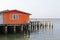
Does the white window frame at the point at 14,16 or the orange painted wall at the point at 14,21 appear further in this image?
the white window frame at the point at 14,16

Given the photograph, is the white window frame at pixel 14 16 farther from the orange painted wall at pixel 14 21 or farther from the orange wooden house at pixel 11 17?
the orange painted wall at pixel 14 21

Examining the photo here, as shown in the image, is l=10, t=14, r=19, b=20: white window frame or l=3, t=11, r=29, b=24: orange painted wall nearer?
l=3, t=11, r=29, b=24: orange painted wall

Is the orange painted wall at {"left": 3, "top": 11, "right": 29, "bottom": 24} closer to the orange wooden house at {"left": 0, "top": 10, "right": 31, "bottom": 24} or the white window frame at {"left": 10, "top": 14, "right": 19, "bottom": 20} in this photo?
the orange wooden house at {"left": 0, "top": 10, "right": 31, "bottom": 24}

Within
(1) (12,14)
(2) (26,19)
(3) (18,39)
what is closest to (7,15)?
(1) (12,14)

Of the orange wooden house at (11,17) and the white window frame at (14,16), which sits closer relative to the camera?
the orange wooden house at (11,17)

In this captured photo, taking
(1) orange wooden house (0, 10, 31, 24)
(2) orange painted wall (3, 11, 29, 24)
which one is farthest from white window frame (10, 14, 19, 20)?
(2) orange painted wall (3, 11, 29, 24)

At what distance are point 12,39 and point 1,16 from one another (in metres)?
6.92

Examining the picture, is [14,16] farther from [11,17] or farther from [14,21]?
[14,21]

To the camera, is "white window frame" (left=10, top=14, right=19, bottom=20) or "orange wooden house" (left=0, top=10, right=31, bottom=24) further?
"white window frame" (left=10, top=14, right=19, bottom=20)

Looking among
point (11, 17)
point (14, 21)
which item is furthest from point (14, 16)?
point (14, 21)

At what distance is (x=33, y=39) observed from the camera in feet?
123

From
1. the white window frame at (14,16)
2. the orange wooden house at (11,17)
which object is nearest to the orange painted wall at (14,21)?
the orange wooden house at (11,17)

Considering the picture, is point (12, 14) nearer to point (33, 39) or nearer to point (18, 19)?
point (18, 19)

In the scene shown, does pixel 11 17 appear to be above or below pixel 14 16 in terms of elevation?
below
